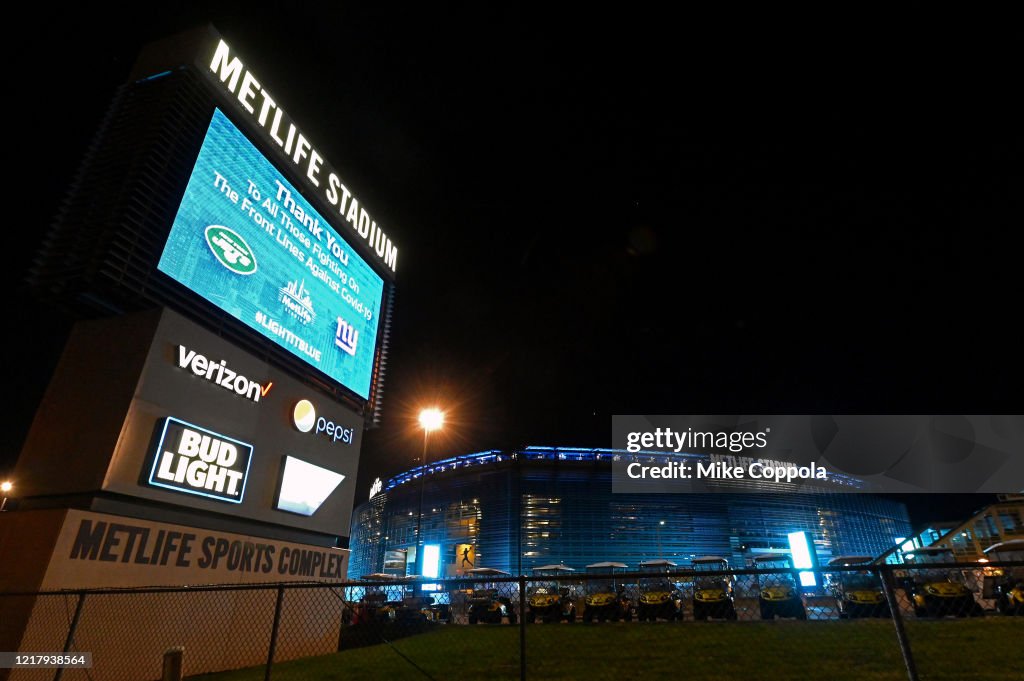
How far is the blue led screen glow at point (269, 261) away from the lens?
500 inches

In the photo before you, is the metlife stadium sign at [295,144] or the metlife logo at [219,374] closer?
the metlife logo at [219,374]

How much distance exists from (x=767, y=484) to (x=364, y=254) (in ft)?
277

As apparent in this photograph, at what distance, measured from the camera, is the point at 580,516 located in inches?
3046

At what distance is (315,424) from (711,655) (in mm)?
Answer: 12100

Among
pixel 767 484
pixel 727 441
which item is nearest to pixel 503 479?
pixel 727 441

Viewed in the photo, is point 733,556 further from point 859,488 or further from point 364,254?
point 364,254

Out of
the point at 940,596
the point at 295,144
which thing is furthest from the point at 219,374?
the point at 940,596

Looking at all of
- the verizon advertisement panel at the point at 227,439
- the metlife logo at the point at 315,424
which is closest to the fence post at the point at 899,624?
the verizon advertisement panel at the point at 227,439

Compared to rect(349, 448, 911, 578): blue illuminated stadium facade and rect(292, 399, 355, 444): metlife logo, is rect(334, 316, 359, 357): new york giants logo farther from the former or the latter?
rect(349, 448, 911, 578): blue illuminated stadium facade

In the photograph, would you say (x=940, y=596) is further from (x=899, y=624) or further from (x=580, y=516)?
(x=580, y=516)

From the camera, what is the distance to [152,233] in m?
11.6

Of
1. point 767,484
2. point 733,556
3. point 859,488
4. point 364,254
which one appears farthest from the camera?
point 859,488

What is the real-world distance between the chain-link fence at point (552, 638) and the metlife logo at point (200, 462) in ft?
7.04

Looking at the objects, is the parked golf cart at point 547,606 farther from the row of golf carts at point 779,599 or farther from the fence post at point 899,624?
the fence post at point 899,624
